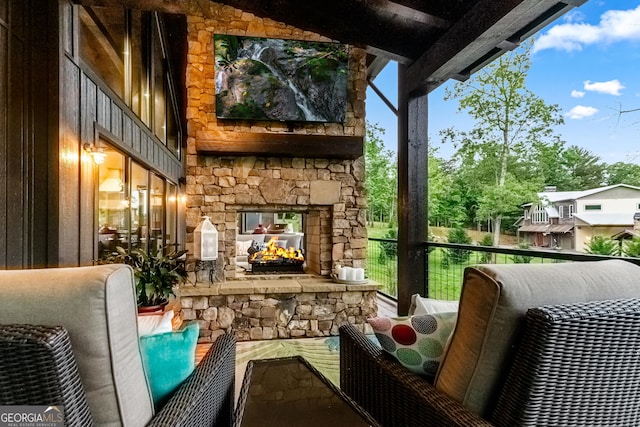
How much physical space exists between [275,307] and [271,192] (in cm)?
131

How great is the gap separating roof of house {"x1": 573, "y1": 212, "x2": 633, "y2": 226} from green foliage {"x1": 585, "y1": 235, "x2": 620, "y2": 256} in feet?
0.52

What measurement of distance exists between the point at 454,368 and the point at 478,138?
5278 millimetres

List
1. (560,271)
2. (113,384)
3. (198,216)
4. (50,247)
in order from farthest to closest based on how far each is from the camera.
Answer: (198,216)
(50,247)
(560,271)
(113,384)

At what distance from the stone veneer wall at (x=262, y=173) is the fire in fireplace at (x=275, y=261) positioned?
1.29 feet

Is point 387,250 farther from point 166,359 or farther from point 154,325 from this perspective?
point 166,359

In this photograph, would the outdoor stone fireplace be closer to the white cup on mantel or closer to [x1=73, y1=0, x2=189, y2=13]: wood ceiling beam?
the white cup on mantel

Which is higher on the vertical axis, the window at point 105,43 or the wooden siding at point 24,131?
the window at point 105,43

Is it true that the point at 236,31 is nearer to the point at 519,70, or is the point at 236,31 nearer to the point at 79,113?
the point at 79,113

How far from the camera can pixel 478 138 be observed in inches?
222

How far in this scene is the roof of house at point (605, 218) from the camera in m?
2.44

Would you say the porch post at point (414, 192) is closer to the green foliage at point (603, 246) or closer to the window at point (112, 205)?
the green foliage at point (603, 246)

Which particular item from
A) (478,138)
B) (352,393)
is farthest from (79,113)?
(478,138)

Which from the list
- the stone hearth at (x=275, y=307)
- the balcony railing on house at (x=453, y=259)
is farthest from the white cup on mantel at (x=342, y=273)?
the balcony railing on house at (x=453, y=259)

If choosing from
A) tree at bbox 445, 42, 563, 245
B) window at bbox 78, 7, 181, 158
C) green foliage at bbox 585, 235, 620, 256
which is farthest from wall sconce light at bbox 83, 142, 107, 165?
tree at bbox 445, 42, 563, 245
